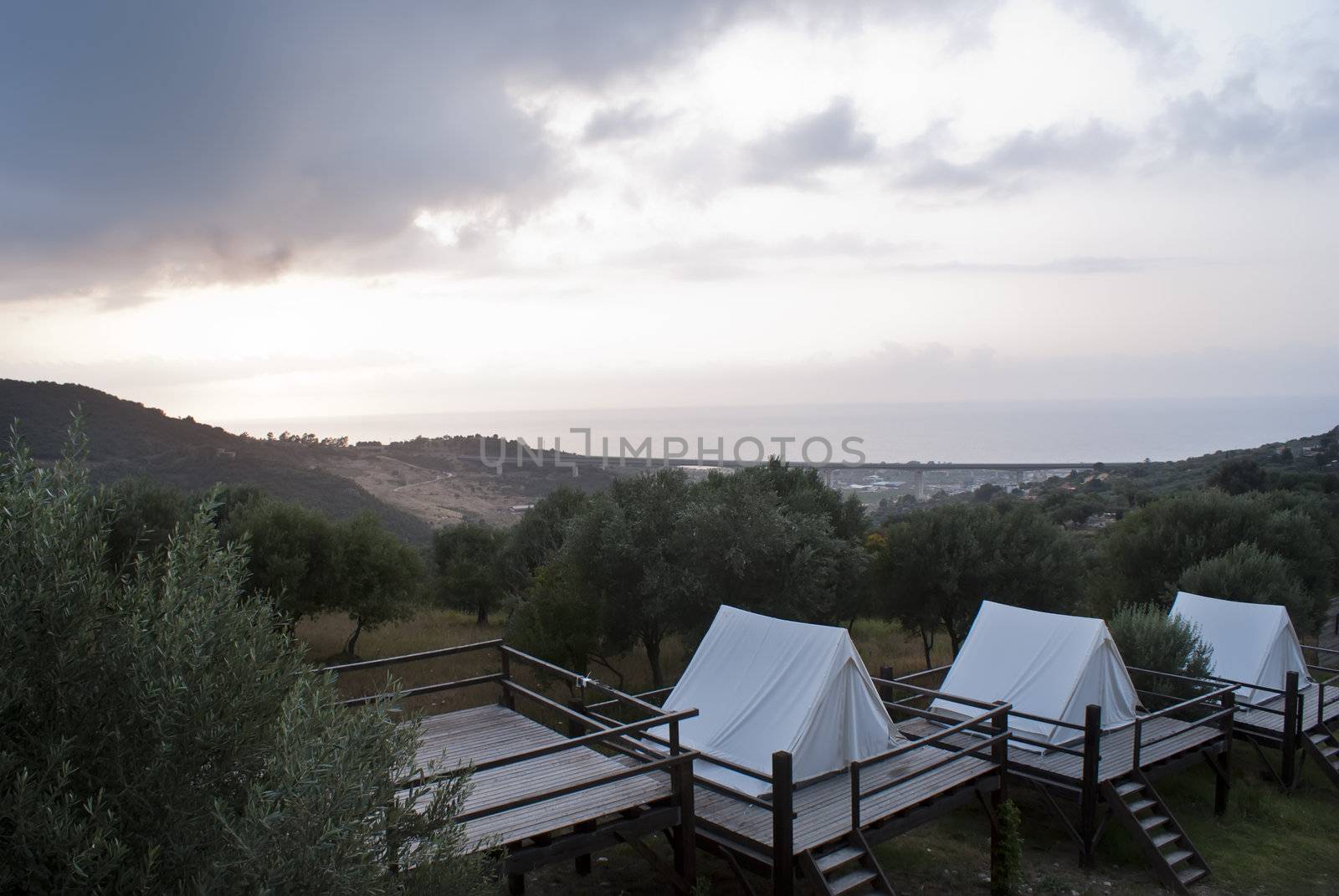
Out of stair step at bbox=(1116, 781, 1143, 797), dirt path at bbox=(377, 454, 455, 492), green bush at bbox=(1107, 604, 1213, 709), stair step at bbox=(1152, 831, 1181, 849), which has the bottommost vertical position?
stair step at bbox=(1152, 831, 1181, 849)

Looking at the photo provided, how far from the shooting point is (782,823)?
712 centimetres

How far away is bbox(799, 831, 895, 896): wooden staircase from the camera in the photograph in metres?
7.16

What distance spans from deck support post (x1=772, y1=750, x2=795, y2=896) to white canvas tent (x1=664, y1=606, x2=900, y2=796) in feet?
5.18

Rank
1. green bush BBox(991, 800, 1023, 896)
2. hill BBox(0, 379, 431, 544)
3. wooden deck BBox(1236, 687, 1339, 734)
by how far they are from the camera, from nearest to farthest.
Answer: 1. green bush BBox(991, 800, 1023, 896)
2. wooden deck BBox(1236, 687, 1339, 734)
3. hill BBox(0, 379, 431, 544)

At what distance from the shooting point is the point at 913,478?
222ft

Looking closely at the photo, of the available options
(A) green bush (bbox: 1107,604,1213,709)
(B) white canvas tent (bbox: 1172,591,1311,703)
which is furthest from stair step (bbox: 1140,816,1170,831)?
(B) white canvas tent (bbox: 1172,591,1311,703)

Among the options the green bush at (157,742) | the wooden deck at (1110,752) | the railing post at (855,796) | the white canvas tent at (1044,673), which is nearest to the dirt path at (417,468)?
the white canvas tent at (1044,673)

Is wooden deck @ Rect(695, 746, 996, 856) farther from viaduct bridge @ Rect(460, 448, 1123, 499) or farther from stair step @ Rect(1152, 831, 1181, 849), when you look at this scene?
viaduct bridge @ Rect(460, 448, 1123, 499)

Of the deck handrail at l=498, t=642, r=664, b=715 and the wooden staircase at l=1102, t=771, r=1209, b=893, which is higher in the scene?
the deck handrail at l=498, t=642, r=664, b=715

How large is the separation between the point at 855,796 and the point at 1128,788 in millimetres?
4646

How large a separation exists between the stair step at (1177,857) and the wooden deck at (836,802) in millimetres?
2311

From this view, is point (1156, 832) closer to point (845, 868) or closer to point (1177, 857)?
point (1177, 857)

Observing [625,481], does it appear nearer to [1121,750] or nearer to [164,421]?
[1121,750]

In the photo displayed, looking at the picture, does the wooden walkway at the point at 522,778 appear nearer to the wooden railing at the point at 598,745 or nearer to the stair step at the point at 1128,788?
the wooden railing at the point at 598,745
